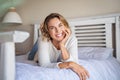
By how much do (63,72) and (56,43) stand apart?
38 cm

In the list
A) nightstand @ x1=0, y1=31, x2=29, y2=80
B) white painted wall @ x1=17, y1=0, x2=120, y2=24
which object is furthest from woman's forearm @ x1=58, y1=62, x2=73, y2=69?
white painted wall @ x1=17, y1=0, x2=120, y2=24

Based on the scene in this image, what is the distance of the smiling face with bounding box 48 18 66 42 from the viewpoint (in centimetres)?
139

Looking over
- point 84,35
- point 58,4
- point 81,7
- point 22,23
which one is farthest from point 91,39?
point 22,23

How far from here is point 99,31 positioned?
221 centimetres

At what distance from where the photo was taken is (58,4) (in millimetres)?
2641

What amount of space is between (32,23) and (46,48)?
1544 mm

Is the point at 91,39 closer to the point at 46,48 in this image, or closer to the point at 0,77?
the point at 46,48

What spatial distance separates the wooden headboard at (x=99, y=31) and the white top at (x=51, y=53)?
84 centimetres

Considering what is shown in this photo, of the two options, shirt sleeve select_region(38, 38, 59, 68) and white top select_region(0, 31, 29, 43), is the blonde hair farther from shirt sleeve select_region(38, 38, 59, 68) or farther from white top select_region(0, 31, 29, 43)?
white top select_region(0, 31, 29, 43)

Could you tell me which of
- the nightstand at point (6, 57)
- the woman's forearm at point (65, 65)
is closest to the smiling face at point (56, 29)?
the woman's forearm at point (65, 65)

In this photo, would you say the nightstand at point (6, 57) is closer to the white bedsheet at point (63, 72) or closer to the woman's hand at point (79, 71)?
the white bedsheet at point (63, 72)

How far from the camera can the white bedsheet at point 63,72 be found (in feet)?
3.32

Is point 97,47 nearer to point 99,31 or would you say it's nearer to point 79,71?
point 99,31

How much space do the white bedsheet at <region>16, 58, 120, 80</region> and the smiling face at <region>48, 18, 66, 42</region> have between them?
321mm
